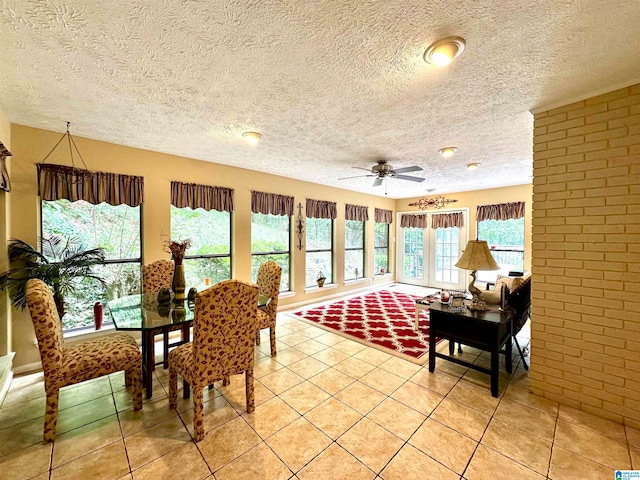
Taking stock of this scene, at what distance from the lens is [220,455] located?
1.79 meters

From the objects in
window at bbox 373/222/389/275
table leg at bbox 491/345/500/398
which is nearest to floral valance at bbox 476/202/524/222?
window at bbox 373/222/389/275

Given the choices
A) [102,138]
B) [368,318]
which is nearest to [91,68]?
[102,138]

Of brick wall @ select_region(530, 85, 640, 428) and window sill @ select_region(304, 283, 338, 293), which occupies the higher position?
brick wall @ select_region(530, 85, 640, 428)

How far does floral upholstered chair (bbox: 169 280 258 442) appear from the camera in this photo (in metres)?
1.92

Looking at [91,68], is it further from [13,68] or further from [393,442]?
[393,442]

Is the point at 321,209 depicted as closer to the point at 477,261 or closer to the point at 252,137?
the point at 252,137

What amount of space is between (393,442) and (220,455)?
3.93 feet

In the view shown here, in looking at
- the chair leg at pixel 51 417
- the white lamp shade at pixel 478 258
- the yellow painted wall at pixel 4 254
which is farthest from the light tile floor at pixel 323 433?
the white lamp shade at pixel 478 258

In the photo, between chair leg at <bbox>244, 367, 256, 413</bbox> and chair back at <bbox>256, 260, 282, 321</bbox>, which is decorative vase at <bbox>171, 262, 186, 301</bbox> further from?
→ chair leg at <bbox>244, 367, 256, 413</bbox>


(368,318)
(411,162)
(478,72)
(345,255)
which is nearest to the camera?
(478,72)

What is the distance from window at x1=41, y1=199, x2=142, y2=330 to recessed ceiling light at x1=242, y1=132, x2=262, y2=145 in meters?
1.85

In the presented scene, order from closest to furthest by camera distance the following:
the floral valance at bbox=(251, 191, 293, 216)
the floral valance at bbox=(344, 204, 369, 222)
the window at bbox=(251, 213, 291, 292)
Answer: the floral valance at bbox=(251, 191, 293, 216) < the window at bbox=(251, 213, 291, 292) < the floral valance at bbox=(344, 204, 369, 222)

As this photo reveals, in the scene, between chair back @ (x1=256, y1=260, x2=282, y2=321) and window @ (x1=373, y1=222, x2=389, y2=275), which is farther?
window @ (x1=373, y1=222, x2=389, y2=275)

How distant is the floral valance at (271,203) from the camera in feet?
15.3
